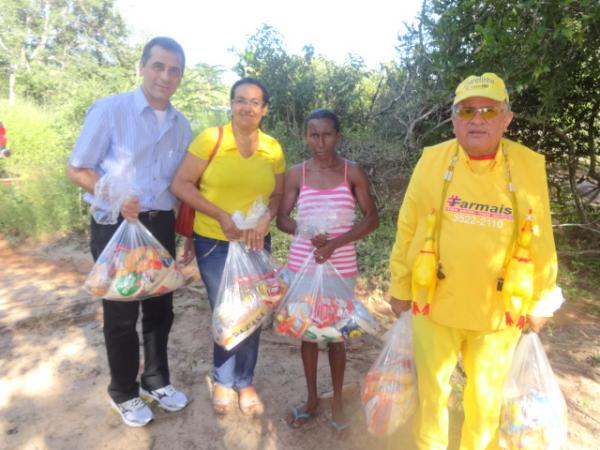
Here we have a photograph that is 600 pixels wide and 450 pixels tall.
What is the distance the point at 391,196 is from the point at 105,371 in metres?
4.24

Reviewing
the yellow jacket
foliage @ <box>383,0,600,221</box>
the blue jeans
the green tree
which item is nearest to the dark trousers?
the blue jeans

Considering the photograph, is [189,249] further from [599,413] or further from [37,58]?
[37,58]

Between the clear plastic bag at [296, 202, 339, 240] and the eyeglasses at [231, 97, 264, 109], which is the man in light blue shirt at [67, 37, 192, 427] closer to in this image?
the eyeglasses at [231, 97, 264, 109]

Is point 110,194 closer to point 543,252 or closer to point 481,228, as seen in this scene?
point 481,228

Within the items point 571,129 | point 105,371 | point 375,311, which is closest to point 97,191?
point 105,371

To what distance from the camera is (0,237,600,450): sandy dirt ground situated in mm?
2508

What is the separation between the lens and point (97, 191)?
2.13 m

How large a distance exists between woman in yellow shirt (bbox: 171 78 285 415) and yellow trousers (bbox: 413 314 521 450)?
40.1 inches

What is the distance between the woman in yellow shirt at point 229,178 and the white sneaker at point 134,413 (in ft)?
2.51

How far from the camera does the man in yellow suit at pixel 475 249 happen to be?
→ 1695mm

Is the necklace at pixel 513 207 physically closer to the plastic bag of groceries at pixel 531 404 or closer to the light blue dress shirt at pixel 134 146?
the plastic bag of groceries at pixel 531 404

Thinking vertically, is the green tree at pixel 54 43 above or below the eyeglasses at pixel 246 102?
above

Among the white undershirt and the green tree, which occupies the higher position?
the green tree

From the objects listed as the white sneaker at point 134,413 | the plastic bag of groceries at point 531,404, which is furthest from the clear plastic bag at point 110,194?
the plastic bag of groceries at point 531,404
